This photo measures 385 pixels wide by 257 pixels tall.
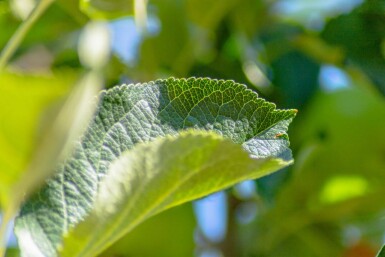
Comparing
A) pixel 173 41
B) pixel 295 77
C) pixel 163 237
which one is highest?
pixel 173 41

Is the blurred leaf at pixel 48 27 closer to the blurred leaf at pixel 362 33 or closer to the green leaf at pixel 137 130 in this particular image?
the blurred leaf at pixel 362 33

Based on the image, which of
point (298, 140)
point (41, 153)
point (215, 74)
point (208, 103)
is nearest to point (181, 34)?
point (215, 74)

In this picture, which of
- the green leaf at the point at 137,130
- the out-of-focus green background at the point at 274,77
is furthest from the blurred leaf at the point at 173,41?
the green leaf at the point at 137,130

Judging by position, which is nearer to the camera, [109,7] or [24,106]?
[24,106]

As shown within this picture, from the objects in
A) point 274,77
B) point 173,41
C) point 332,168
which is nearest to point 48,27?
point 173,41

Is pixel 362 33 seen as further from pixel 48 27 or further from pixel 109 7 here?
pixel 48 27

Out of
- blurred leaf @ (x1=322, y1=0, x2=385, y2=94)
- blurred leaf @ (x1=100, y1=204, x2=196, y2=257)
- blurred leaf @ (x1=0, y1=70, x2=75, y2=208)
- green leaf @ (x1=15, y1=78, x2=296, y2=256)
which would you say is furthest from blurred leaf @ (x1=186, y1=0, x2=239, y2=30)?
blurred leaf @ (x1=0, y1=70, x2=75, y2=208)
